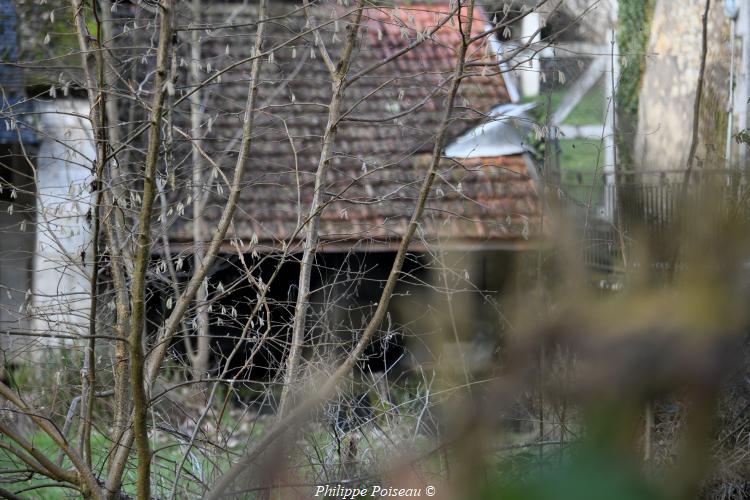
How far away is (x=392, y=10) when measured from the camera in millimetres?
4250

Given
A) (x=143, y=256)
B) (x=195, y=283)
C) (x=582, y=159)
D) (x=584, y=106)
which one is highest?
(x=584, y=106)

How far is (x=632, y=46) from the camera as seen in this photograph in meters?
7.01

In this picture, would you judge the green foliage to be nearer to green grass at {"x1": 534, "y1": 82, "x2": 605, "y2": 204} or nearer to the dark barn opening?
green grass at {"x1": 534, "y1": 82, "x2": 605, "y2": 204}

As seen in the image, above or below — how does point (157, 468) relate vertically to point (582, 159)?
below

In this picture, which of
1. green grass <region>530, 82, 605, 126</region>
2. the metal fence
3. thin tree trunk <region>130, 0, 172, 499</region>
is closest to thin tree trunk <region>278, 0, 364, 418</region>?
thin tree trunk <region>130, 0, 172, 499</region>

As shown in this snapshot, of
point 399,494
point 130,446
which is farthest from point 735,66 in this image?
point 399,494

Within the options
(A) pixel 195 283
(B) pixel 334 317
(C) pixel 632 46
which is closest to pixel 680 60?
(C) pixel 632 46

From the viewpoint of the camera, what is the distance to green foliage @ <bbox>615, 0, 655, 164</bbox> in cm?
599

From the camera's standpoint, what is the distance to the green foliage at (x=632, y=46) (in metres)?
5.99

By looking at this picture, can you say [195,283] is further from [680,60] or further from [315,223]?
[680,60]

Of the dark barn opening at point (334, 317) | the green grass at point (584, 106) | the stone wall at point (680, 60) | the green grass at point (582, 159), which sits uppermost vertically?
the stone wall at point (680, 60)

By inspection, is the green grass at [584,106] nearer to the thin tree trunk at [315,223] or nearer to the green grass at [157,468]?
the thin tree trunk at [315,223]

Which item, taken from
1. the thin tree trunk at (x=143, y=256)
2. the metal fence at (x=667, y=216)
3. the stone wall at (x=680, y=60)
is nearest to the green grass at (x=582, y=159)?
the stone wall at (x=680, y=60)

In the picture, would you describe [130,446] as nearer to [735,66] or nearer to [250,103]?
[250,103]
